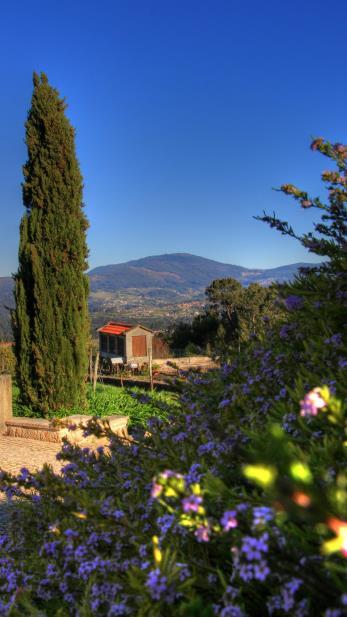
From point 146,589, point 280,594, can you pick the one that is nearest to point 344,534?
point 280,594

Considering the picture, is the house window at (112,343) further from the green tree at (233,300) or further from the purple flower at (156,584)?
the purple flower at (156,584)

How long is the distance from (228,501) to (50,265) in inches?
386

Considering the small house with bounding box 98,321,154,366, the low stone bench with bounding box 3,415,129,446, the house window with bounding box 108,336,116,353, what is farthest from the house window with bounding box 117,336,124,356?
the low stone bench with bounding box 3,415,129,446

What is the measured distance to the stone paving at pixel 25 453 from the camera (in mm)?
7582

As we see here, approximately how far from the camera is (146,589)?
1.13 meters

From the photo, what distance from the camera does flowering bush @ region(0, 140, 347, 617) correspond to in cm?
102

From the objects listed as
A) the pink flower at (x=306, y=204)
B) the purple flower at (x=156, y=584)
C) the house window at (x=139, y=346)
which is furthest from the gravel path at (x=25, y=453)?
the house window at (x=139, y=346)

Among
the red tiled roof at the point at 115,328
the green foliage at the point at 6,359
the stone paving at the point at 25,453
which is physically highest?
the red tiled roof at the point at 115,328

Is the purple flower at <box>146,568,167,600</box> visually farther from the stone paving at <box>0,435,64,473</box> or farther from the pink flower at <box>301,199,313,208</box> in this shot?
the stone paving at <box>0,435,64,473</box>

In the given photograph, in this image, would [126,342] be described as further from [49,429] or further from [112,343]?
[49,429]

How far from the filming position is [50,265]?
1048 cm

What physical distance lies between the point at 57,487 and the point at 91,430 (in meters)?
0.54

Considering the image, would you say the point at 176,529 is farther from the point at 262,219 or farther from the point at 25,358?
the point at 25,358

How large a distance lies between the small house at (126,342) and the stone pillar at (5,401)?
20688mm
